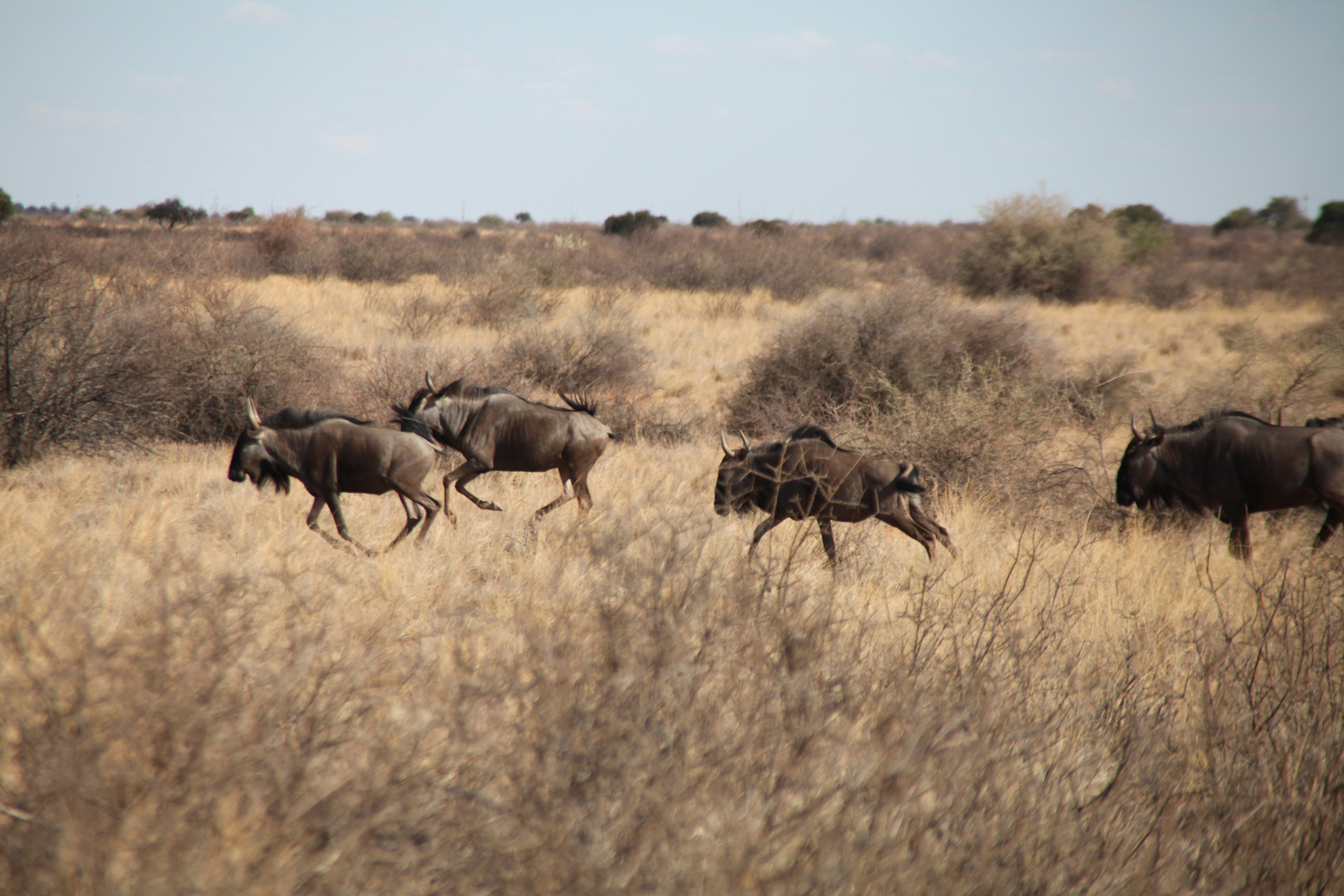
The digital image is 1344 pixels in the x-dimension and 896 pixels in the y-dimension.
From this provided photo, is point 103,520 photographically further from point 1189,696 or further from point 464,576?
point 1189,696

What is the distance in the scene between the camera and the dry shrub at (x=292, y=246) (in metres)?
24.4

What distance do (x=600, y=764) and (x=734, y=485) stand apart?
13.9 ft

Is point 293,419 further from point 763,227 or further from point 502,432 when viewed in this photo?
point 763,227

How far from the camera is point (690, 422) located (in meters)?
11.8

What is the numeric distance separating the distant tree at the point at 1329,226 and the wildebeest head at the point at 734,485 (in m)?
51.2

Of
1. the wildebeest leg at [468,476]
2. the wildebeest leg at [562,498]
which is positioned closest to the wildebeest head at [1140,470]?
the wildebeest leg at [562,498]

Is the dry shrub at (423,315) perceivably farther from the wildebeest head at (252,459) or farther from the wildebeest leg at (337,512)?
the wildebeest leg at (337,512)

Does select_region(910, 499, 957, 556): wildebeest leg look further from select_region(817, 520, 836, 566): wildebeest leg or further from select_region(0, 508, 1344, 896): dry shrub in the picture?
select_region(0, 508, 1344, 896): dry shrub

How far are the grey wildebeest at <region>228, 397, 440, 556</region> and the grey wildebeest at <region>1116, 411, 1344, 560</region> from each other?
227 inches

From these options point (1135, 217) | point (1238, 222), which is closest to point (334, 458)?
point (1135, 217)

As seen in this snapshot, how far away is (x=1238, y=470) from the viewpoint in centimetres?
653

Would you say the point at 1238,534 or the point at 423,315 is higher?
the point at 423,315

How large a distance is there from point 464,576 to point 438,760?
3.29 m

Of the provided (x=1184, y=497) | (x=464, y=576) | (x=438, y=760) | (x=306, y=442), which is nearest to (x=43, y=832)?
(x=438, y=760)
